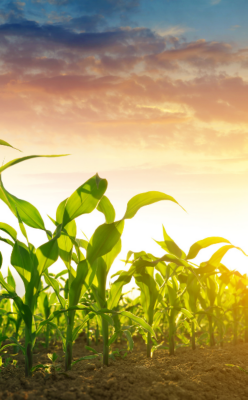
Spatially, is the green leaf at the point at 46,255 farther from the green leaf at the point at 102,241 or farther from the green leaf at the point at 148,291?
the green leaf at the point at 148,291

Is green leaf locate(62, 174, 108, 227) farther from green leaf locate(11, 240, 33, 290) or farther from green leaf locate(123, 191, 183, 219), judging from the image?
green leaf locate(11, 240, 33, 290)

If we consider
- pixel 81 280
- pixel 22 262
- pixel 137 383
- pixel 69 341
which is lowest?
pixel 137 383

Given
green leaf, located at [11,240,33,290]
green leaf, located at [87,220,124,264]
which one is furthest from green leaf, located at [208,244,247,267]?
green leaf, located at [11,240,33,290]

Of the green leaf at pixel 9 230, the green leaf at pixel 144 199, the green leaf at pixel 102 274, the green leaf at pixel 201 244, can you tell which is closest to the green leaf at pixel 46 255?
the green leaf at pixel 9 230

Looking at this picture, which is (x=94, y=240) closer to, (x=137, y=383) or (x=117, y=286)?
(x=117, y=286)

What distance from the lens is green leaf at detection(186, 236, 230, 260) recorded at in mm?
1977

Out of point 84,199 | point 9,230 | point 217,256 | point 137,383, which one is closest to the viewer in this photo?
point 137,383

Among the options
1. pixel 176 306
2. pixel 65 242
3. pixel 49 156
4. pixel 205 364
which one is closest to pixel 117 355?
pixel 176 306

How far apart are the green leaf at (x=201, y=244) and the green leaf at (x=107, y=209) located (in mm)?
597

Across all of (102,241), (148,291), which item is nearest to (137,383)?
(102,241)

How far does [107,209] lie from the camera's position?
6.24 ft

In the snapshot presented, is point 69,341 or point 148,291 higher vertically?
point 148,291

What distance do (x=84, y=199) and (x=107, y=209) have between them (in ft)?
0.79

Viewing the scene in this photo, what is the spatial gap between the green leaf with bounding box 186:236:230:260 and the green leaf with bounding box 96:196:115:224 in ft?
1.96
